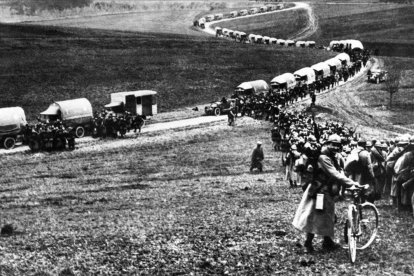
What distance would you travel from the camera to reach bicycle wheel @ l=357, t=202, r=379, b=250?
404 inches

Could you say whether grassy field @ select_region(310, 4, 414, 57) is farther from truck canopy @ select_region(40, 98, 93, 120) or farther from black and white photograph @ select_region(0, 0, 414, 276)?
truck canopy @ select_region(40, 98, 93, 120)

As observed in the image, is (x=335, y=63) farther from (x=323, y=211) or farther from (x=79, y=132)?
(x=323, y=211)

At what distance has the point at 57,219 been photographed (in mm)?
14852

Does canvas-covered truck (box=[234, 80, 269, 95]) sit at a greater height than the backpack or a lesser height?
lesser

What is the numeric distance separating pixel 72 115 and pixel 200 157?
11.8 metres

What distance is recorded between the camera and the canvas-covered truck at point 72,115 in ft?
115

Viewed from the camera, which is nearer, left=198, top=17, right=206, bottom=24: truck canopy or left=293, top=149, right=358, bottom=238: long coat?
left=293, top=149, right=358, bottom=238: long coat

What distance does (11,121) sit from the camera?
32219 mm

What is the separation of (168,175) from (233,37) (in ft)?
234

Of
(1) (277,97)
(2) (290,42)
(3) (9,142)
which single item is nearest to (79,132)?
(3) (9,142)

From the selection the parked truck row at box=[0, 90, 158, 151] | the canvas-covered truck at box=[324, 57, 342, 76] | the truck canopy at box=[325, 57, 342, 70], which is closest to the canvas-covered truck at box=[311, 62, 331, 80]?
the canvas-covered truck at box=[324, 57, 342, 76]

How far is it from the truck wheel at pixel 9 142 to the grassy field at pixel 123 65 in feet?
40.9

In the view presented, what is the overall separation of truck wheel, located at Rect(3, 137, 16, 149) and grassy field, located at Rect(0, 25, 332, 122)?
12.5 m

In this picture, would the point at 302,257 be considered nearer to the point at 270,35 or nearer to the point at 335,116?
the point at 335,116
